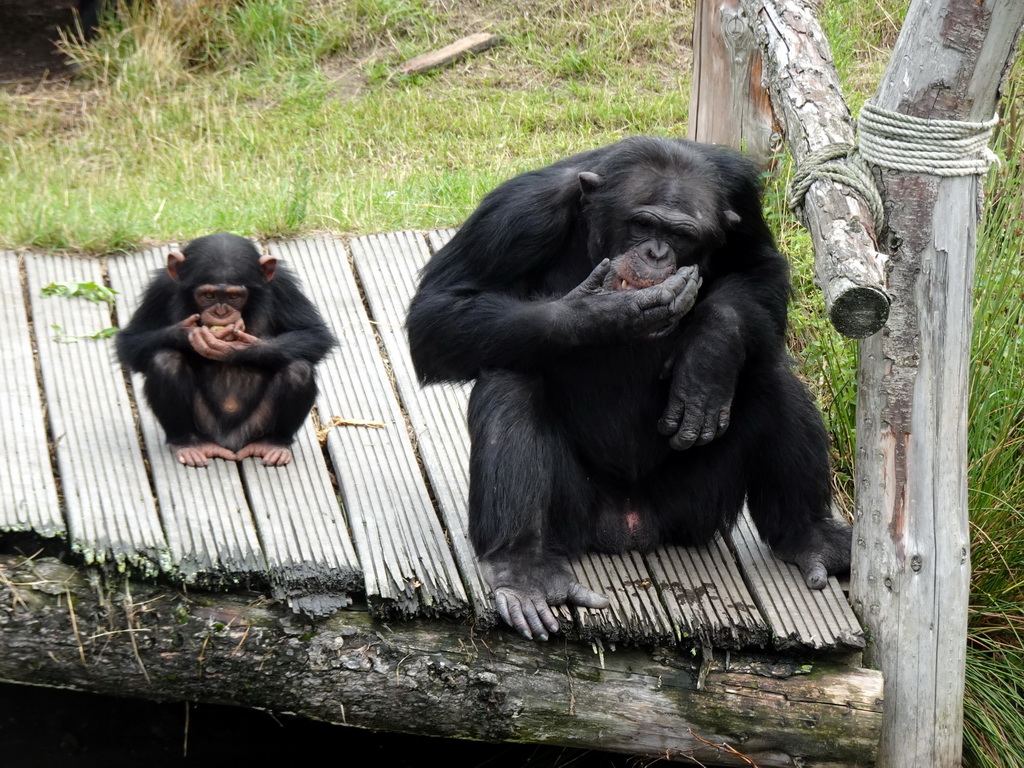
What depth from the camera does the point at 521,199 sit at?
13.6ft

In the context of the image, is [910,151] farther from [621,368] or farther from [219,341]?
[219,341]

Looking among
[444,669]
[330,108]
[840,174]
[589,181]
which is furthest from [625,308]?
[330,108]

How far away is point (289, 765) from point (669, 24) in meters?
7.05

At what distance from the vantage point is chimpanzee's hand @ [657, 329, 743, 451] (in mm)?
4008

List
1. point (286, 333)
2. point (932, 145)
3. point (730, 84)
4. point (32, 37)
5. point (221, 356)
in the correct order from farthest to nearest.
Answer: point (32, 37), point (730, 84), point (286, 333), point (221, 356), point (932, 145)

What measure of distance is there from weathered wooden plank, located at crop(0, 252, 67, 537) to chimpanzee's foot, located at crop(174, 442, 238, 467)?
0.46 metres

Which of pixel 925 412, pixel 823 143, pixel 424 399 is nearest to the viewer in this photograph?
pixel 925 412

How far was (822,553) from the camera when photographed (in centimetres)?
430

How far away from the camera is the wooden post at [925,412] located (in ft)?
11.7

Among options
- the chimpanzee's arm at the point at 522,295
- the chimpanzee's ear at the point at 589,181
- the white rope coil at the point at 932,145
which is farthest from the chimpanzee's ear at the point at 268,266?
the white rope coil at the point at 932,145

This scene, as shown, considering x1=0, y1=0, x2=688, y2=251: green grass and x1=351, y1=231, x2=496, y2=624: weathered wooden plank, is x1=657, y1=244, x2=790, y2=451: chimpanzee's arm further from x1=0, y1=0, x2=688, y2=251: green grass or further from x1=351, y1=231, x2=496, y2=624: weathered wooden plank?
x1=0, y1=0, x2=688, y2=251: green grass

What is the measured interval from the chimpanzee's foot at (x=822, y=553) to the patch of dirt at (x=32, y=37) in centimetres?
821

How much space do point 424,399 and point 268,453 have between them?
2.78 ft

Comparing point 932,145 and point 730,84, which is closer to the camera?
point 932,145
